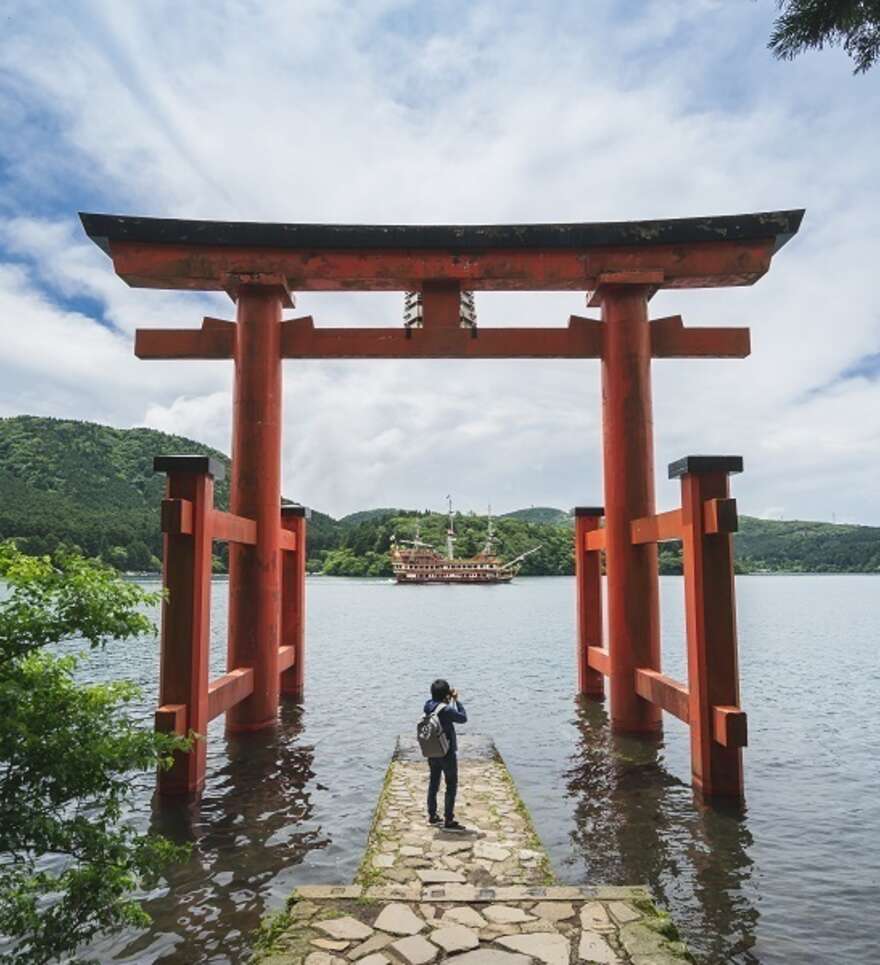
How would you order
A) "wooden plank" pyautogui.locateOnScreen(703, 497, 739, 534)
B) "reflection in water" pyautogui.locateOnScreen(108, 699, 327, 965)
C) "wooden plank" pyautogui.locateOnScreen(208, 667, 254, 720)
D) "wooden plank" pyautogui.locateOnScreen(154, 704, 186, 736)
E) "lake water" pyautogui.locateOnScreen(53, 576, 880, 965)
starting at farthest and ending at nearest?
"wooden plank" pyautogui.locateOnScreen(208, 667, 254, 720) → "wooden plank" pyautogui.locateOnScreen(703, 497, 739, 534) → "wooden plank" pyautogui.locateOnScreen(154, 704, 186, 736) → "lake water" pyautogui.locateOnScreen(53, 576, 880, 965) → "reflection in water" pyautogui.locateOnScreen(108, 699, 327, 965)

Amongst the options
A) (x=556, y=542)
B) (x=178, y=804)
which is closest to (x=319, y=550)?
(x=556, y=542)

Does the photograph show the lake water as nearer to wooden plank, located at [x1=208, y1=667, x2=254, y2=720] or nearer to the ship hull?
wooden plank, located at [x1=208, y1=667, x2=254, y2=720]

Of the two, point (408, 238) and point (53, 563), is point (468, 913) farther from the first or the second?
point (408, 238)

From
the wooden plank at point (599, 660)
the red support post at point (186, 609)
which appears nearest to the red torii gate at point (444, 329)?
the wooden plank at point (599, 660)

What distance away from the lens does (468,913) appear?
4.93 metres

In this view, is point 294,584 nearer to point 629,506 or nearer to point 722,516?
point 629,506

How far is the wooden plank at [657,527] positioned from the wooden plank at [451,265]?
375 cm

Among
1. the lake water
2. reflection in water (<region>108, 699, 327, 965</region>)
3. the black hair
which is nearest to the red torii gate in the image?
reflection in water (<region>108, 699, 327, 965</region>)

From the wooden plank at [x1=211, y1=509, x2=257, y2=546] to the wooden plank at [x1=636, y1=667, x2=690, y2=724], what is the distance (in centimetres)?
A: 585

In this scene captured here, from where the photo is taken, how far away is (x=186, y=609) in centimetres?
788

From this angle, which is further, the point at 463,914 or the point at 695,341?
the point at 695,341

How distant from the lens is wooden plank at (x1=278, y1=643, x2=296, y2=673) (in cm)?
1295

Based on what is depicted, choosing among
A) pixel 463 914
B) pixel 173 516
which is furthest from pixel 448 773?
pixel 173 516

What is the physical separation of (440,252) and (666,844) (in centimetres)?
835
